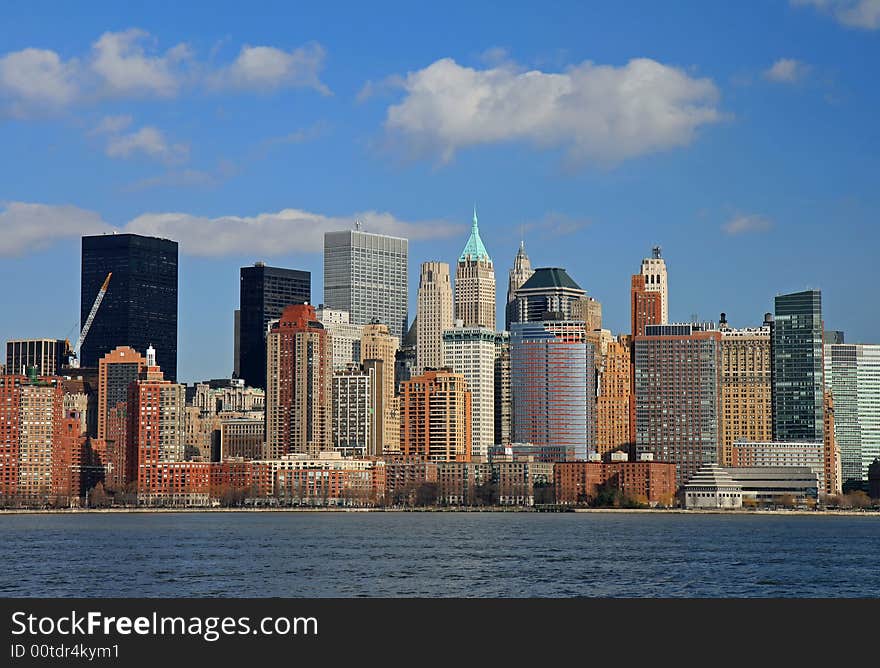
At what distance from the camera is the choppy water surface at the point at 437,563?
9581cm

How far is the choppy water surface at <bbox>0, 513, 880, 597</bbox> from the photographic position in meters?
95.8

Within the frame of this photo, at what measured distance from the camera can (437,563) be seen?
388ft

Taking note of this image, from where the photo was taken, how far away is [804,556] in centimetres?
13338
